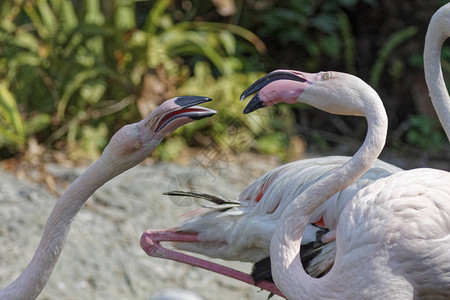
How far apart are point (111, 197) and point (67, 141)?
37.4 inches

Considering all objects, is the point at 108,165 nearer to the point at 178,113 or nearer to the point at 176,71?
the point at 178,113

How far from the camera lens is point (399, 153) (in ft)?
21.6

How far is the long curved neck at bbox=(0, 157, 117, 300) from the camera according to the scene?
2.69m

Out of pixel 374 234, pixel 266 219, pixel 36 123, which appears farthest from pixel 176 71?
pixel 374 234

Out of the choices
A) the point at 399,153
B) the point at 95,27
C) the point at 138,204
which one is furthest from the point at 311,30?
the point at 138,204

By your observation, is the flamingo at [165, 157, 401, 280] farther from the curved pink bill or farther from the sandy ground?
the sandy ground

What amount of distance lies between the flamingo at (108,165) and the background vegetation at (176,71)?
2.81 metres

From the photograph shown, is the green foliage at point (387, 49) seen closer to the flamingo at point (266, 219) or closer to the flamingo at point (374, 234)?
the flamingo at point (266, 219)

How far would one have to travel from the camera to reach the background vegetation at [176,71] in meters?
5.88

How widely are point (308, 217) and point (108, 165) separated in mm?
803

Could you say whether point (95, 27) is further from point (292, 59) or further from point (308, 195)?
point (308, 195)

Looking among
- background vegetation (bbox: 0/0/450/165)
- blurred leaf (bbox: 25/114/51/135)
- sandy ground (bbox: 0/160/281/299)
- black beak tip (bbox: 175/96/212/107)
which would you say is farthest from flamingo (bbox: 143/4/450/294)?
blurred leaf (bbox: 25/114/51/135)

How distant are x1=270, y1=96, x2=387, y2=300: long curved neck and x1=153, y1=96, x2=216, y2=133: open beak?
21.6 inches

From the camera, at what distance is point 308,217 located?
2867 mm
